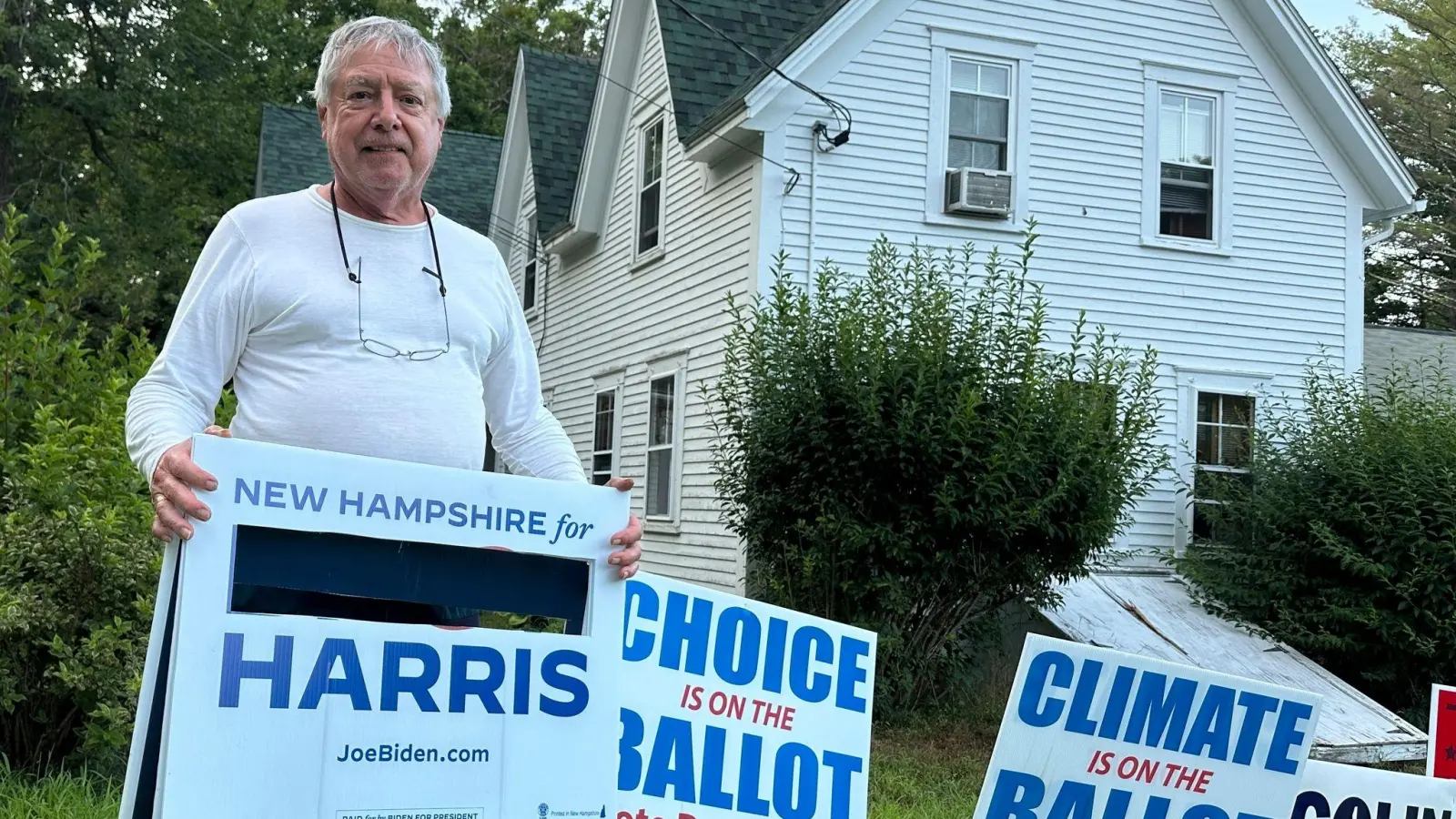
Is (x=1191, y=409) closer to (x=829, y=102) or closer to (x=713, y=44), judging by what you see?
(x=829, y=102)

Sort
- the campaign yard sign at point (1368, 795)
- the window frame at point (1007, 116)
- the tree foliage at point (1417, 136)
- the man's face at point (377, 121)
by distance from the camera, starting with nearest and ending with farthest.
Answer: the man's face at point (377, 121), the campaign yard sign at point (1368, 795), the window frame at point (1007, 116), the tree foliage at point (1417, 136)

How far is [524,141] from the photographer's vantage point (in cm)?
1997

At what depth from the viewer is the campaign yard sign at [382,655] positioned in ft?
7.22

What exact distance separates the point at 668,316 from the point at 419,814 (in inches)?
447

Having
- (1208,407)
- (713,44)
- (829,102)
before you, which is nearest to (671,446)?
(829,102)

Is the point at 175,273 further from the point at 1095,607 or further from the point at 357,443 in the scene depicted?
the point at 357,443

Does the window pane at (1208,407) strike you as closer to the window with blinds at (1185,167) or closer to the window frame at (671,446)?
the window with blinds at (1185,167)

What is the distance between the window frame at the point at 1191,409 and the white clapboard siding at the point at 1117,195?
0.06m

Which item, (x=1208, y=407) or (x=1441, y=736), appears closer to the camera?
(x=1441, y=736)

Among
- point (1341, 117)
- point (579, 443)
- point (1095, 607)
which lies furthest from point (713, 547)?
point (1341, 117)

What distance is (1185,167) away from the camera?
12961 mm

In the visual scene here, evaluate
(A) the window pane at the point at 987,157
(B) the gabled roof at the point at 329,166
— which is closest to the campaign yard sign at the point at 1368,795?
(A) the window pane at the point at 987,157

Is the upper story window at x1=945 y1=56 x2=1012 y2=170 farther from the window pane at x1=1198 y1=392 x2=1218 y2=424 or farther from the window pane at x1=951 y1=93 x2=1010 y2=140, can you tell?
the window pane at x1=1198 y1=392 x2=1218 y2=424

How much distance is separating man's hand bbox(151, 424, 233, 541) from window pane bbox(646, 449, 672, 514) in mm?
11070
